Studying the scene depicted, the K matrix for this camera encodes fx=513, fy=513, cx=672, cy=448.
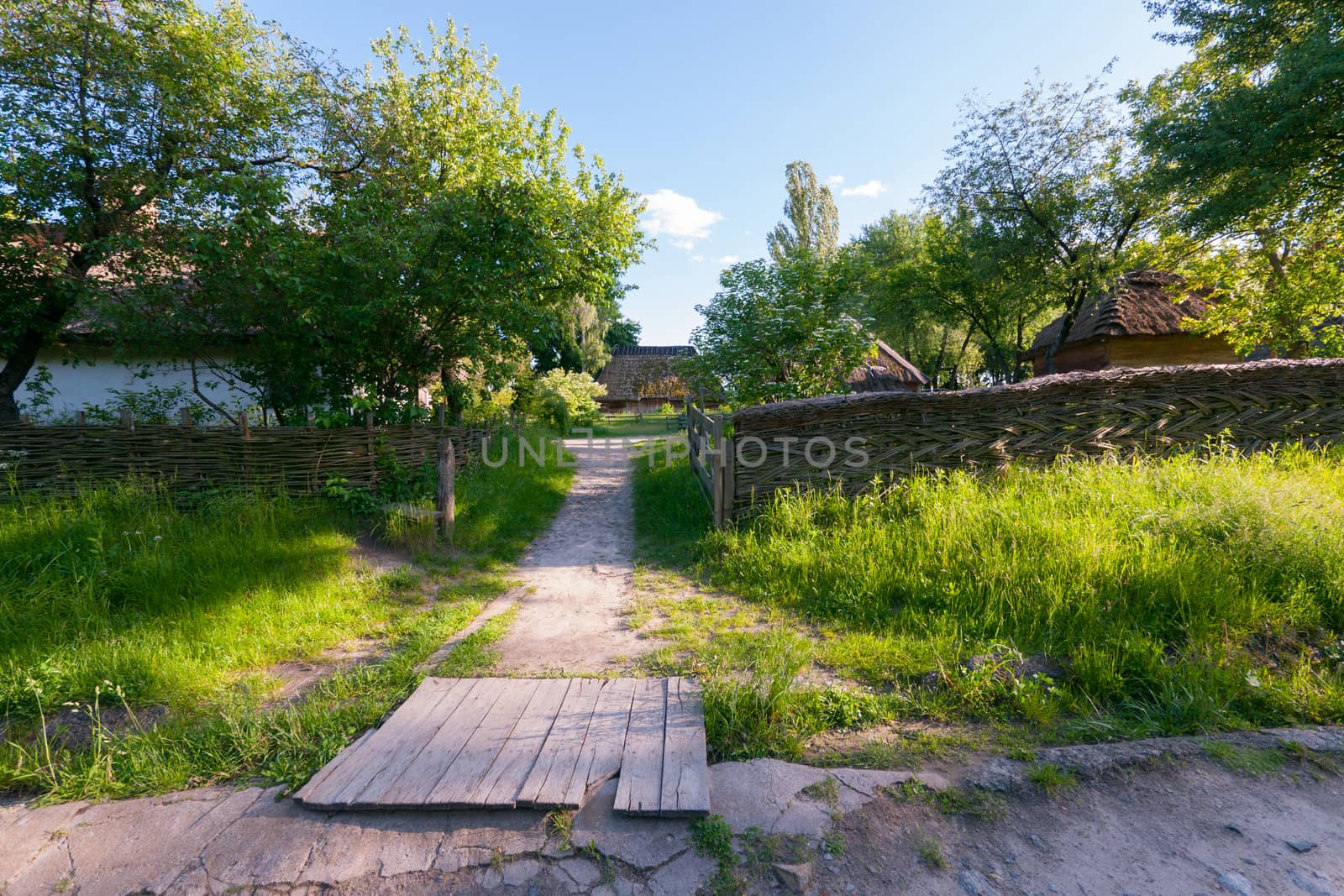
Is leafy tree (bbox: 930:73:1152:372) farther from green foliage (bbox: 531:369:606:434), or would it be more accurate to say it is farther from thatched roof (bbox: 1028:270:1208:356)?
green foliage (bbox: 531:369:606:434)

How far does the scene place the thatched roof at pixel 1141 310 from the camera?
17188mm

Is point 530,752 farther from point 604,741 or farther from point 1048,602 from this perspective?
point 1048,602

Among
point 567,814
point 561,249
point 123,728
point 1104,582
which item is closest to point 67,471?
point 123,728

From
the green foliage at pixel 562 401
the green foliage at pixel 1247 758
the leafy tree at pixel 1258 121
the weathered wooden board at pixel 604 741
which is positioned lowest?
the green foliage at pixel 1247 758

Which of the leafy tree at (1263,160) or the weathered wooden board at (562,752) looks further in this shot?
the leafy tree at (1263,160)

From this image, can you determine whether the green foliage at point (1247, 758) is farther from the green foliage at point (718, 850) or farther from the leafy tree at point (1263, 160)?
the leafy tree at point (1263, 160)

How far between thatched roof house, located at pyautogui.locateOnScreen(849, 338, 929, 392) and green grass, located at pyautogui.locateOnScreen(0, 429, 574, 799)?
46.4 feet

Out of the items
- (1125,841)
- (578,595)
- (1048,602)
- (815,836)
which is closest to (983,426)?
(1048,602)

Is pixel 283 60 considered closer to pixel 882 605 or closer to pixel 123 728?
pixel 123 728

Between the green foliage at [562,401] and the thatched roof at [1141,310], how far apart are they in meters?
18.4

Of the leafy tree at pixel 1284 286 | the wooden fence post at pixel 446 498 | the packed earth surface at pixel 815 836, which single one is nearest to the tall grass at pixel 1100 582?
the packed earth surface at pixel 815 836

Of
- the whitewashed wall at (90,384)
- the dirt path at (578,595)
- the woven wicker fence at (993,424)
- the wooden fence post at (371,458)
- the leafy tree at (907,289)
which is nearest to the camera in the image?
the dirt path at (578,595)

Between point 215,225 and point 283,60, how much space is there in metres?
4.51

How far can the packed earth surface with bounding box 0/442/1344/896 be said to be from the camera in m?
1.99
